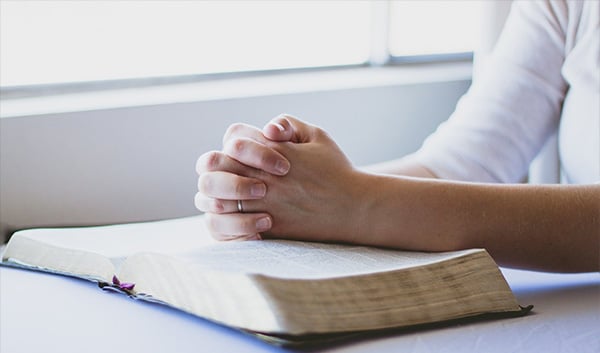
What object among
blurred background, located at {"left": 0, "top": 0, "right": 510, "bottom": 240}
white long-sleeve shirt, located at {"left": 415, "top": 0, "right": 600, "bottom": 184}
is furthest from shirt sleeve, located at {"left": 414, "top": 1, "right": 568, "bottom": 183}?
blurred background, located at {"left": 0, "top": 0, "right": 510, "bottom": 240}

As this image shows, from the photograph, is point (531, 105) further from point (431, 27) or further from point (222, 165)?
point (431, 27)

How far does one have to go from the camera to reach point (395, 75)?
4.95 ft

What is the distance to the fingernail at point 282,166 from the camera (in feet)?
2.69

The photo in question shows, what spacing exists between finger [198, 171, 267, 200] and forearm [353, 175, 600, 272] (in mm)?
96

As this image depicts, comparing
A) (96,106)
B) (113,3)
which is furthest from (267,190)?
(113,3)

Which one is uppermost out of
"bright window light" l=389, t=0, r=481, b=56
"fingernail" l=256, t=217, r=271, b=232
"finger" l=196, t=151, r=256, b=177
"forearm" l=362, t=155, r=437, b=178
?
"bright window light" l=389, t=0, r=481, b=56

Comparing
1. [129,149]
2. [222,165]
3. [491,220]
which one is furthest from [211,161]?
[129,149]

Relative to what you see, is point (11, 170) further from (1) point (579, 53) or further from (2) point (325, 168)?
(1) point (579, 53)

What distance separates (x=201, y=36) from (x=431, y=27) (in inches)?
19.1

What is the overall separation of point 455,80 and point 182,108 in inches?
19.9

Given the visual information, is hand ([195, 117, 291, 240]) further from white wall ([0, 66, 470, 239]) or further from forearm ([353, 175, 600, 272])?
white wall ([0, 66, 470, 239])

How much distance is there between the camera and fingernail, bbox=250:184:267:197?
822 mm

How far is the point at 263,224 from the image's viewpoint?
817 millimetres

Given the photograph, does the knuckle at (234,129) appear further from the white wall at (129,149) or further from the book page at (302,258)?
the white wall at (129,149)
